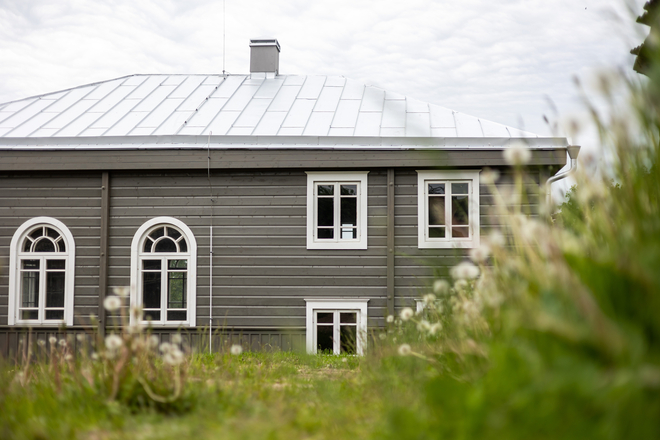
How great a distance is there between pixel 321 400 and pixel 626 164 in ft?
6.38

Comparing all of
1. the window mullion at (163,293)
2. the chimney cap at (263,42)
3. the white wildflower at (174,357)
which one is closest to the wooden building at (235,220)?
the window mullion at (163,293)

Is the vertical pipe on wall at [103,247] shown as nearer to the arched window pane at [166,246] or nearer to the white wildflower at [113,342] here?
the arched window pane at [166,246]

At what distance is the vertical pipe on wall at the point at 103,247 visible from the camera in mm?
8703

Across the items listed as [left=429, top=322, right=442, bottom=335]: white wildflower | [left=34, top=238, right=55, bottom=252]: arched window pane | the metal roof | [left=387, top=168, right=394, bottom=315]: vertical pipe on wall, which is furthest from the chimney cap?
[left=429, top=322, right=442, bottom=335]: white wildflower

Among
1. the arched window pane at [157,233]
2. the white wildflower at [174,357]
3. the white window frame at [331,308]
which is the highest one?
the arched window pane at [157,233]

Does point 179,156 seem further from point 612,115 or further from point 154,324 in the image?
point 612,115

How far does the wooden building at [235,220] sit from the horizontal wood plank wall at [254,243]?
2cm

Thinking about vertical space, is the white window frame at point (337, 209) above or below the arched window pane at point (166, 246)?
above

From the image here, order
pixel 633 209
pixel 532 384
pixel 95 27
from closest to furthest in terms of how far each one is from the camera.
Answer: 1. pixel 532 384
2. pixel 633 209
3. pixel 95 27

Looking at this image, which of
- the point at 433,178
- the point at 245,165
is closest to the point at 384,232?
the point at 433,178

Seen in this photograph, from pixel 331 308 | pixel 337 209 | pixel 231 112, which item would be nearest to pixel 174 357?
pixel 331 308

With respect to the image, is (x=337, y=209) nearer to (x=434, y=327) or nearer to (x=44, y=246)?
(x=44, y=246)

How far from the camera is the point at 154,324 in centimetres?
861

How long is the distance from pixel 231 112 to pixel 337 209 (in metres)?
2.92
